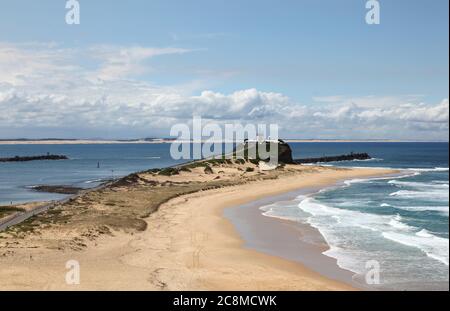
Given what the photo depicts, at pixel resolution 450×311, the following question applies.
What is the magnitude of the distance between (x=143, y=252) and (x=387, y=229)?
16.7 metres

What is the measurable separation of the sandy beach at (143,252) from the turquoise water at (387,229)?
2.30 m

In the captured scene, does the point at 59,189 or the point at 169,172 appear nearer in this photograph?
the point at 59,189

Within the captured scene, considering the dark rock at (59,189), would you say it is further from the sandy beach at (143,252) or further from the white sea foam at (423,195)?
the white sea foam at (423,195)

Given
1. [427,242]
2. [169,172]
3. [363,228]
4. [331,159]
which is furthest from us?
[331,159]

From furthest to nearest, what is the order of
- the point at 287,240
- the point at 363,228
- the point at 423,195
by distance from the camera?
the point at 423,195
the point at 363,228
the point at 287,240

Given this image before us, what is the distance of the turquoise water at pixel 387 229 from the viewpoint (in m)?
22.5

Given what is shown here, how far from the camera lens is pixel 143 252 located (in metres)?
26.4

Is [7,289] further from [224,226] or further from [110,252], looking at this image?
[224,226]

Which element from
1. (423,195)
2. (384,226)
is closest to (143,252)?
(384,226)

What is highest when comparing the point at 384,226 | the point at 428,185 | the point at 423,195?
the point at 384,226

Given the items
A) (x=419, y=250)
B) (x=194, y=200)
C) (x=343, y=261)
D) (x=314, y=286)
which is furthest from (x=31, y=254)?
(x=194, y=200)

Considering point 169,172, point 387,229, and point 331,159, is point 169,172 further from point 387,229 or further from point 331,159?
point 331,159

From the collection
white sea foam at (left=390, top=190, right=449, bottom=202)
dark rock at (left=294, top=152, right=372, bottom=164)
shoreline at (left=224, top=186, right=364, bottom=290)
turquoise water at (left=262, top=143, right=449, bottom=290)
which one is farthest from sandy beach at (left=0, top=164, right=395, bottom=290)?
dark rock at (left=294, top=152, right=372, bottom=164)
